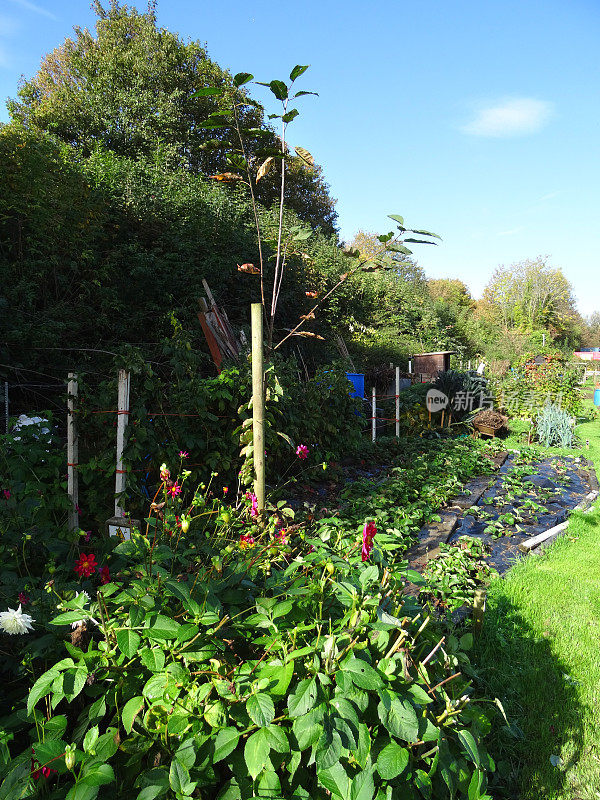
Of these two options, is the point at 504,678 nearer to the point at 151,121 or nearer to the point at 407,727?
the point at 407,727

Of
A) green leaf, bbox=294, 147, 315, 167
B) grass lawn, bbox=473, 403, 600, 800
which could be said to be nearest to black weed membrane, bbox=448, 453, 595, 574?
grass lawn, bbox=473, 403, 600, 800

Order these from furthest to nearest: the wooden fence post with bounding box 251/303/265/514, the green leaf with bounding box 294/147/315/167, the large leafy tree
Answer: the large leafy tree, the wooden fence post with bounding box 251/303/265/514, the green leaf with bounding box 294/147/315/167

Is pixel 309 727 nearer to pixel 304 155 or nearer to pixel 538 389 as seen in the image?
pixel 304 155

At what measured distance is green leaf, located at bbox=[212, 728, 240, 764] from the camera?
947 mm

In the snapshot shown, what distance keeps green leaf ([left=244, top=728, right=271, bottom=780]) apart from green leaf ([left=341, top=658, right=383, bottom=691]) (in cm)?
20

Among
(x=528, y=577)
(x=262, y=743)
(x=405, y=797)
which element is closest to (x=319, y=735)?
(x=262, y=743)

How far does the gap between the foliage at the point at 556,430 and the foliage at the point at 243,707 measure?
23.8 ft

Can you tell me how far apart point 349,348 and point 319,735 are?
39.7 ft

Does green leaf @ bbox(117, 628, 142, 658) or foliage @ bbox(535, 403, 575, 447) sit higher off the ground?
green leaf @ bbox(117, 628, 142, 658)

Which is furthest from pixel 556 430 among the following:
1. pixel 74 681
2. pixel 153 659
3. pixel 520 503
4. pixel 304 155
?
pixel 74 681

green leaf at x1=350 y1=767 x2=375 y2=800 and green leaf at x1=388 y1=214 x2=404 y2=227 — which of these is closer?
green leaf at x1=350 y1=767 x2=375 y2=800

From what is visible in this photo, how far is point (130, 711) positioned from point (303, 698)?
36cm

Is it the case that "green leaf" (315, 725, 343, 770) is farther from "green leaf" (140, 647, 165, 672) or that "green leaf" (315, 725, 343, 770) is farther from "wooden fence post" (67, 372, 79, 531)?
"wooden fence post" (67, 372, 79, 531)

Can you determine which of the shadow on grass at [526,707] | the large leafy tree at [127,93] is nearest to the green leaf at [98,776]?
the shadow on grass at [526,707]
